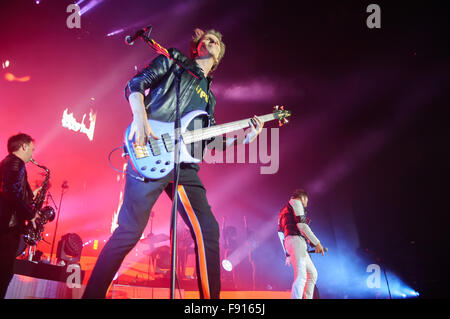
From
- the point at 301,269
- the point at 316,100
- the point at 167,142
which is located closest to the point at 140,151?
the point at 167,142

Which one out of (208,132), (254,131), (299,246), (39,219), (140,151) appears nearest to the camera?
(140,151)

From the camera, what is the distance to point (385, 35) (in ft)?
22.8

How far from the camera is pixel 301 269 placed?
4133mm

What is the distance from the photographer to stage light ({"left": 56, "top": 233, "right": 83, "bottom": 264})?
534cm

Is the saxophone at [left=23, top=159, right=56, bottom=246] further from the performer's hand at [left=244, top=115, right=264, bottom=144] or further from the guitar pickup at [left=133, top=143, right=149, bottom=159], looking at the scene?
the performer's hand at [left=244, top=115, right=264, bottom=144]

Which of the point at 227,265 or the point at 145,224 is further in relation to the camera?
the point at 227,265

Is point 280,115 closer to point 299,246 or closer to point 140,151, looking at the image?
point 299,246

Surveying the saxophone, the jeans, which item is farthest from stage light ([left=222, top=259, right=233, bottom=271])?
the jeans

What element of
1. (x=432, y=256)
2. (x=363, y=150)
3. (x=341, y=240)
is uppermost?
(x=363, y=150)

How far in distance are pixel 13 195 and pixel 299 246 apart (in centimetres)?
406

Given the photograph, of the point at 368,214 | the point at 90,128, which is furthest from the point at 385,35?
the point at 90,128

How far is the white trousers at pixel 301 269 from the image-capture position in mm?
4031
